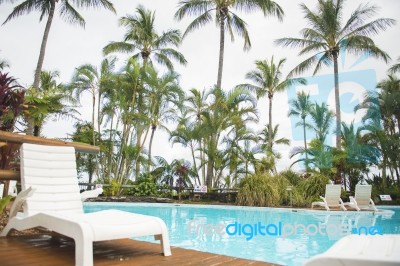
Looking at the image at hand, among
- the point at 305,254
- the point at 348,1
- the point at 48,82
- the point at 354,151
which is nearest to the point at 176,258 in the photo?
the point at 305,254

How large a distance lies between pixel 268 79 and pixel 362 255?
21134mm

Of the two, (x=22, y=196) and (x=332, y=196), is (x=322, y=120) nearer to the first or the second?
(x=332, y=196)

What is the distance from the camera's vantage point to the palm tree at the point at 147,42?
18.6 m

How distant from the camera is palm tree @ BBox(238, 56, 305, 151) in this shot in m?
21.3

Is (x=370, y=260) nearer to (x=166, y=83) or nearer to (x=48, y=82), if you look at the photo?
(x=166, y=83)

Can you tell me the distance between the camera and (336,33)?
18.4m

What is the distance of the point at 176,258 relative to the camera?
281 cm

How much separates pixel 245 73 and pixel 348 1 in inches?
305

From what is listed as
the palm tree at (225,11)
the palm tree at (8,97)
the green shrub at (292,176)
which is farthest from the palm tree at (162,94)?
the palm tree at (8,97)

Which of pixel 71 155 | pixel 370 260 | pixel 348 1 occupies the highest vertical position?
pixel 348 1

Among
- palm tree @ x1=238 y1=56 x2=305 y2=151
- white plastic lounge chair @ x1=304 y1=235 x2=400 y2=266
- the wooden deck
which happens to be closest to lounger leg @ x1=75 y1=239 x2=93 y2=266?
the wooden deck

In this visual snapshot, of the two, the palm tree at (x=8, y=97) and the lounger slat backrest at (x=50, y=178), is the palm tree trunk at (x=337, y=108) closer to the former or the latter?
the lounger slat backrest at (x=50, y=178)

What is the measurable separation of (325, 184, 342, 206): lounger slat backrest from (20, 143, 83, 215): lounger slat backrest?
9628 millimetres

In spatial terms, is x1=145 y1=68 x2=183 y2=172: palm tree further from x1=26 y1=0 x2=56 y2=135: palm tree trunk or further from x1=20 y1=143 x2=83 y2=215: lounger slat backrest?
x1=20 y1=143 x2=83 y2=215: lounger slat backrest
